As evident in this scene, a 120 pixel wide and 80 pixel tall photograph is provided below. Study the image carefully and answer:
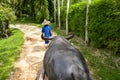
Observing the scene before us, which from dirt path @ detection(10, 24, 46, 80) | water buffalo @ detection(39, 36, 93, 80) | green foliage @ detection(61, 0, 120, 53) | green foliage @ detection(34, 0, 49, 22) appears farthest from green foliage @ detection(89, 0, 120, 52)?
green foliage @ detection(34, 0, 49, 22)

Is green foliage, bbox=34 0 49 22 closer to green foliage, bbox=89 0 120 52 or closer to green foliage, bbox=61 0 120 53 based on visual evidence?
green foliage, bbox=61 0 120 53

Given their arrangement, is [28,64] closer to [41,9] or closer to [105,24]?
[105,24]

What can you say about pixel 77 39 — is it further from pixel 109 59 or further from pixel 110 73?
pixel 110 73

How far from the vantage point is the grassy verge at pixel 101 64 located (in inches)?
383

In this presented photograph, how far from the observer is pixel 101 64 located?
446 inches

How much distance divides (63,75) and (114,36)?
26.1ft

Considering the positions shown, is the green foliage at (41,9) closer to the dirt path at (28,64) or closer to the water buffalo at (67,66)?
the dirt path at (28,64)

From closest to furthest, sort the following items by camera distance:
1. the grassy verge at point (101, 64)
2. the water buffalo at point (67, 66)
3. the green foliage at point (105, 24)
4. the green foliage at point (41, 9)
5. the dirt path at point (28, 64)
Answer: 1. the water buffalo at point (67, 66)
2. the grassy verge at point (101, 64)
3. the dirt path at point (28, 64)
4. the green foliage at point (105, 24)
5. the green foliage at point (41, 9)

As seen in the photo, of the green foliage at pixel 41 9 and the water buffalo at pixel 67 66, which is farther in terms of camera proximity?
the green foliage at pixel 41 9

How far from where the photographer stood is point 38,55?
13914mm

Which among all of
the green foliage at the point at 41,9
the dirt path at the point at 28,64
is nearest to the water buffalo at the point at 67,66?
A: the dirt path at the point at 28,64

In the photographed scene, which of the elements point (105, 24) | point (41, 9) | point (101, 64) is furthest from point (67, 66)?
point (41, 9)

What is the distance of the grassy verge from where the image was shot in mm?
9719

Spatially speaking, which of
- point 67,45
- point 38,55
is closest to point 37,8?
point 38,55
